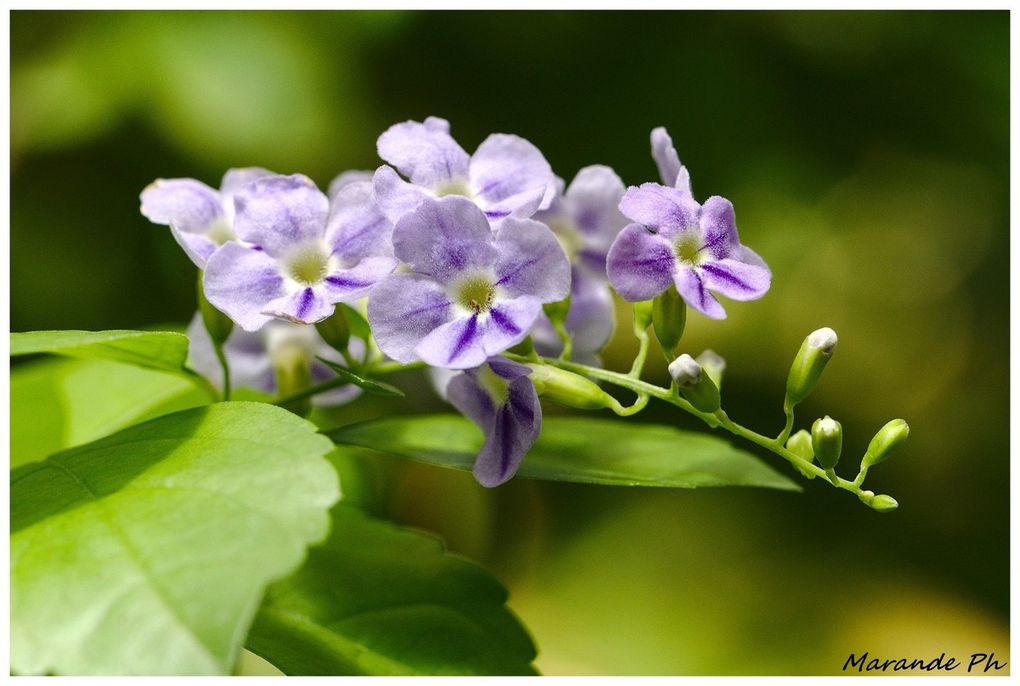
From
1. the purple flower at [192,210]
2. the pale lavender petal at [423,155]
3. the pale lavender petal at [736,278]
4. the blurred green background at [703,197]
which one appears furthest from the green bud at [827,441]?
the blurred green background at [703,197]

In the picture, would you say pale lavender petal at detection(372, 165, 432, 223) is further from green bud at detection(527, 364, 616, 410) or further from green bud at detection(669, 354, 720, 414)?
green bud at detection(669, 354, 720, 414)

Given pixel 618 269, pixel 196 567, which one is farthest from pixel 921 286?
pixel 196 567

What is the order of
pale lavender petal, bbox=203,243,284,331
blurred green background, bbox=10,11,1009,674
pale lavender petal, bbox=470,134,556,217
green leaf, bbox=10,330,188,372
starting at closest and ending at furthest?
green leaf, bbox=10,330,188,372, pale lavender petal, bbox=203,243,284,331, pale lavender petal, bbox=470,134,556,217, blurred green background, bbox=10,11,1009,674

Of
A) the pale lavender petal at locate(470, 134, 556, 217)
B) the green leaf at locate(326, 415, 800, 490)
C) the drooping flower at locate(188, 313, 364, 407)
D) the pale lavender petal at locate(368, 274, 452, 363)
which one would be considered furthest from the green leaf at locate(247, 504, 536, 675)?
the pale lavender petal at locate(470, 134, 556, 217)

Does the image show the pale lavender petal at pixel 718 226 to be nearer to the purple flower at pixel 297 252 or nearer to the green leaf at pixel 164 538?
the purple flower at pixel 297 252

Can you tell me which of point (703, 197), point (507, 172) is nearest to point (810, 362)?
point (507, 172)

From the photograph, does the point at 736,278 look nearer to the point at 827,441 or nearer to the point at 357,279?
the point at 827,441
